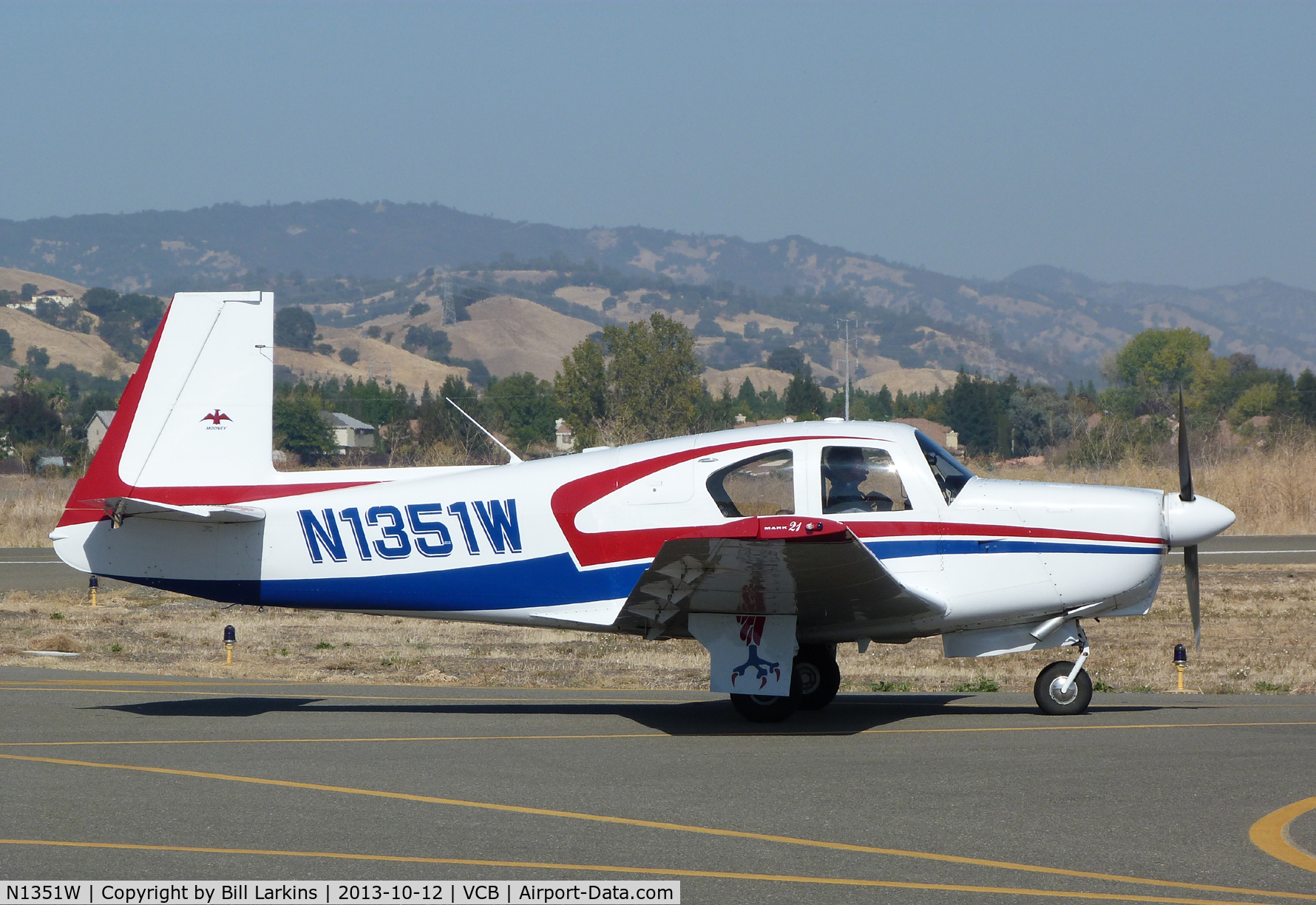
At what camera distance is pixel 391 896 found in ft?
18.7

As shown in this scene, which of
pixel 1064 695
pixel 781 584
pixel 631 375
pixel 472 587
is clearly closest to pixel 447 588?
pixel 472 587

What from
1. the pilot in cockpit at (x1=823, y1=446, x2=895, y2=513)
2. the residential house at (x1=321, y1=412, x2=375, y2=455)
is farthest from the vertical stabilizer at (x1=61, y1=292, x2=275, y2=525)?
the residential house at (x1=321, y1=412, x2=375, y2=455)

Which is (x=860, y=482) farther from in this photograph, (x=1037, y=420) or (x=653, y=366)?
(x=1037, y=420)

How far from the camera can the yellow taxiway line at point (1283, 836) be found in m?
6.20

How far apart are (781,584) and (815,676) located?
1.79m

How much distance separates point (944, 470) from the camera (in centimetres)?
1015

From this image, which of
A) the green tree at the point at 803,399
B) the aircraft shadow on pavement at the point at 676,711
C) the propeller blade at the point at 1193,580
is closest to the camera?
the aircraft shadow on pavement at the point at 676,711

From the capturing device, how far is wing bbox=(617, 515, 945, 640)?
8547 mm

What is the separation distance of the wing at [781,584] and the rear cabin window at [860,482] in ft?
2.42

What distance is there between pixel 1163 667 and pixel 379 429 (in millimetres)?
62100

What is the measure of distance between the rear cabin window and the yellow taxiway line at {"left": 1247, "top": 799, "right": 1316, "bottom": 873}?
354cm

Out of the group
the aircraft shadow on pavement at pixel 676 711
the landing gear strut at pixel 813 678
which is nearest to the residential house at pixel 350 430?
the aircraft shadow on pavement at pixel 676 711

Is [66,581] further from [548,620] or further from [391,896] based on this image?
[391,896]

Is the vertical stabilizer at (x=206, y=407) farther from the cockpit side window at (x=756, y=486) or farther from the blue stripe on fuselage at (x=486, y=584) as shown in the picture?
the cockpit side window at (x=756, y=486)
